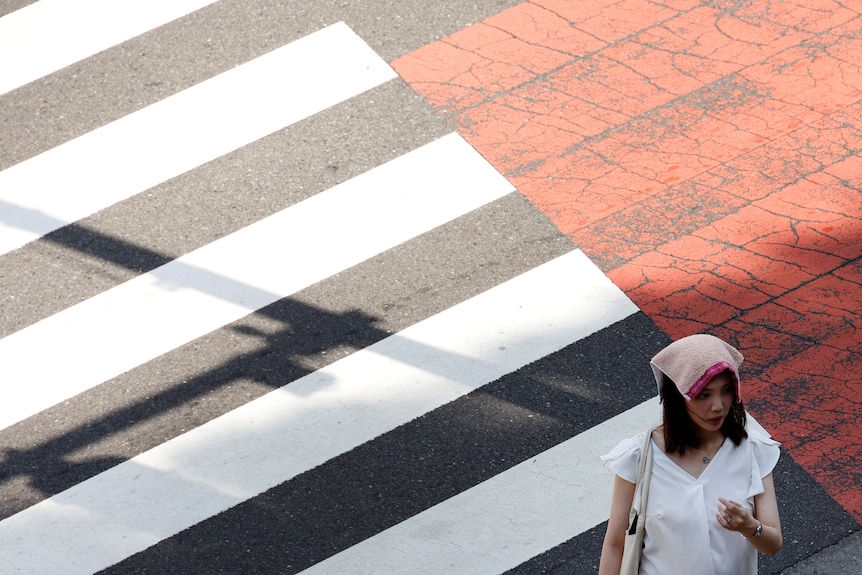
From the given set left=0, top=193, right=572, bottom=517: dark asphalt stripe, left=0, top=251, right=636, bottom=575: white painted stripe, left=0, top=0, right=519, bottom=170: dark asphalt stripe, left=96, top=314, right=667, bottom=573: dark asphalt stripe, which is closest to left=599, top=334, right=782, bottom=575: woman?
left=96, top=314, right=667, bottom=573: dark asphalt stripe

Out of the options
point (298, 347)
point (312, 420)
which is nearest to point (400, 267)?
point (298, 347)

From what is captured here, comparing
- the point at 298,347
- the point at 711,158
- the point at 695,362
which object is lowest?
the point at 298,347

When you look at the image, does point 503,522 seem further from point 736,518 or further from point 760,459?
point 736,518

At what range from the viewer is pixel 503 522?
526 centimetres

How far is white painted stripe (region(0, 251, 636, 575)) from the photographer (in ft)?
18.0

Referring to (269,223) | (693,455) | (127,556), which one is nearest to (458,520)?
(127,556)

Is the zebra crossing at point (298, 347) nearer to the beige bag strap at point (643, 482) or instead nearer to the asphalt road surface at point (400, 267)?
the asphalt road surface at point (400, 267)

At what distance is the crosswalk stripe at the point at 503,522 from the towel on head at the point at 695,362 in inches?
74.6

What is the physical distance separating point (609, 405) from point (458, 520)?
3.13ft

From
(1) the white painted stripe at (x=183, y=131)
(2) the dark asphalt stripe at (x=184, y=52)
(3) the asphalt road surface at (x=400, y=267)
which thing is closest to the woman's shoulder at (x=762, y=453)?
(3) the asphalt road surface at (x=400, y=267)

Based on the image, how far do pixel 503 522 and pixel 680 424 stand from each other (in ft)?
6.23

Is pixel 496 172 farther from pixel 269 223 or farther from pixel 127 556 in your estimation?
pixel 127 556

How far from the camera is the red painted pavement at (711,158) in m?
5.77

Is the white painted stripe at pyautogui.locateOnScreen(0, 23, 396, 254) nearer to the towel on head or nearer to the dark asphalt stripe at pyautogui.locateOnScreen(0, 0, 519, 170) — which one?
the dark asphalt stripe at pyautogui.locateOnScreen(0, 0, 519, 170)
